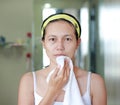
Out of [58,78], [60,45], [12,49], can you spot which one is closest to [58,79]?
[58,78]

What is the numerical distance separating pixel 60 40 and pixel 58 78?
5.4 inches

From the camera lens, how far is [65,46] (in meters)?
0.88

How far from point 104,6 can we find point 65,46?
2425 millimetres

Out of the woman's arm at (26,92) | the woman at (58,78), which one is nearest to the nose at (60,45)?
the woman at (58,78)

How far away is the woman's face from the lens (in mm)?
879

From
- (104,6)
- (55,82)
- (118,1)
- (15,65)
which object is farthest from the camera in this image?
(15,65)

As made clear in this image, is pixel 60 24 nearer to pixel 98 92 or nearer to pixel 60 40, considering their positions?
pixel 60 40

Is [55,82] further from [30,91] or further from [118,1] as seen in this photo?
[118,1]

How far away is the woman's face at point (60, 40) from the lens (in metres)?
0.88

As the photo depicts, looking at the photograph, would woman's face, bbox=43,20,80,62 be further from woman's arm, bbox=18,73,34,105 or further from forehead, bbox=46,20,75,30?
woman's arm, bbox=18,73,34,105

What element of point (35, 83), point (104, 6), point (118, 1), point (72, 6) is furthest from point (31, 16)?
point (35, 83)

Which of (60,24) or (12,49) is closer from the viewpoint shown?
(60,24)

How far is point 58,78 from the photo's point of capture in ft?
2.82

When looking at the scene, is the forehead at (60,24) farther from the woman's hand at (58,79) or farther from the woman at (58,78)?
the woman's hand at (58,79)
